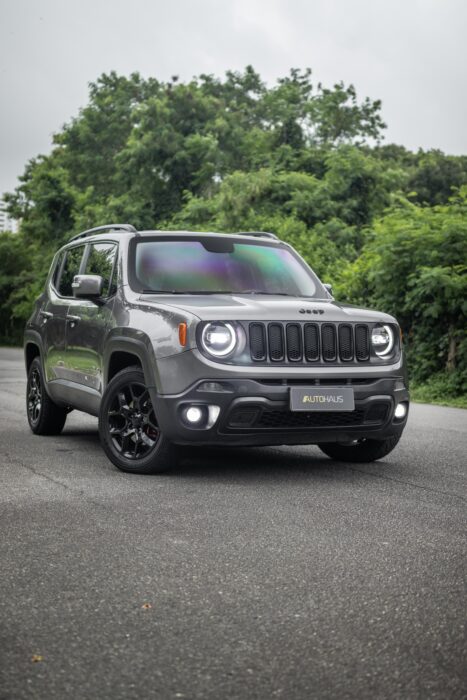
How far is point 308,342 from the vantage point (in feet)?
23.2

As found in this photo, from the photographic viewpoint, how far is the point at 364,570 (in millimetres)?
4523

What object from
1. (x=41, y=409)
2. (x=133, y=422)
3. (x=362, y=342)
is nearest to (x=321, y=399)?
(x=362, y=342)

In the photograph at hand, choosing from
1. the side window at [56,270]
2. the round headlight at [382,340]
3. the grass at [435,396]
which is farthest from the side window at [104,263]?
the grass at [435,396]

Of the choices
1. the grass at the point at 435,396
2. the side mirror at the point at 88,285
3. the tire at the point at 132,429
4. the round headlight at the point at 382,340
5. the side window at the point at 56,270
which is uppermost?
the side window at the point at 56,270

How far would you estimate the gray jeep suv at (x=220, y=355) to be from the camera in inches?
267

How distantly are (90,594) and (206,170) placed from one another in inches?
1413

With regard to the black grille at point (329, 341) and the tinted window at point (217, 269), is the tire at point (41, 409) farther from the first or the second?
the black grille at point (329, 341)

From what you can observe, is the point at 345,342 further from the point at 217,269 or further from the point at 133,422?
the point at 133,422

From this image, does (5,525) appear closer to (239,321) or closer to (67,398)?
(239,321)

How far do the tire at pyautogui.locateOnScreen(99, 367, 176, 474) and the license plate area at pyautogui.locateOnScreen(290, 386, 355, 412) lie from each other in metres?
0.99

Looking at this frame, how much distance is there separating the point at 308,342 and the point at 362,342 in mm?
485

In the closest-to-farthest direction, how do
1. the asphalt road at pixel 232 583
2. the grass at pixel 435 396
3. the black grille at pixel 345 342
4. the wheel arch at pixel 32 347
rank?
1. the asphalt road at pixel 232 583
2. the black grille at pixel 345 342
3. the wheel arch at pixel 32 347
4. the grass at pixel 435 396

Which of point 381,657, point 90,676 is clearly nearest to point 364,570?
point 381,657

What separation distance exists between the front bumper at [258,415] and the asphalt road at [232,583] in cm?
34
